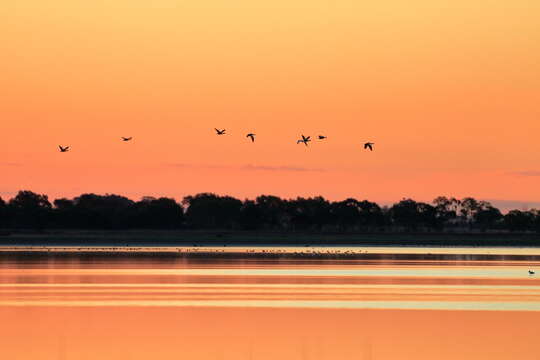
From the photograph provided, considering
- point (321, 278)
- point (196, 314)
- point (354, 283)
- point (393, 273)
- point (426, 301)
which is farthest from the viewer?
point (393, 273)

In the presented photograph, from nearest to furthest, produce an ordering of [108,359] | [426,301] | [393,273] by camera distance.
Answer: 1. [108,359]
2. [426,301]
3. [393,273]

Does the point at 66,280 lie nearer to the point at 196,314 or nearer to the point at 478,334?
the point at 196,314

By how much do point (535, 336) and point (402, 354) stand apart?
22.5 feet

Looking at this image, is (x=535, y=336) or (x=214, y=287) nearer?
(x=535, y=336)

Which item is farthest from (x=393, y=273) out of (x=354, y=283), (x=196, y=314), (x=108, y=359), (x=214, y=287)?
(x=108, y=359)

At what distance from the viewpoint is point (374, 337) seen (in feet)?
123

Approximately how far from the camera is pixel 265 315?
44281mm

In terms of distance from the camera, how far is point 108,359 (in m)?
32.3

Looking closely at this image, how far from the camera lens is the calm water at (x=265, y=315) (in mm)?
34469

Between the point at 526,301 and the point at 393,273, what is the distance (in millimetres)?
24123

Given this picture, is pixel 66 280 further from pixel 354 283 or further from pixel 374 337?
pixel 374 337

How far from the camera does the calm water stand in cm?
3447

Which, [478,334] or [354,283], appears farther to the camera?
[354,283]

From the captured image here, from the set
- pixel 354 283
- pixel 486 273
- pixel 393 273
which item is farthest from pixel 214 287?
pixel 486 273
